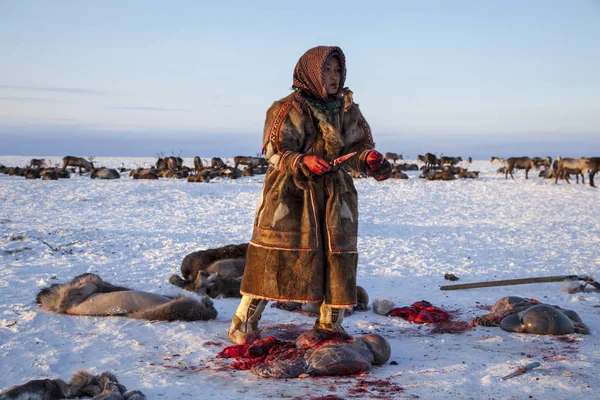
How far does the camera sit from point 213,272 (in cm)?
775

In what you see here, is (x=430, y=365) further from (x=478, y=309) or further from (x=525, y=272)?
(x=525, y=272)

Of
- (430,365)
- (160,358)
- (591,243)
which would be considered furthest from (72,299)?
(591,243)

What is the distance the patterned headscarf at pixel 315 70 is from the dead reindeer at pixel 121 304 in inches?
98.2

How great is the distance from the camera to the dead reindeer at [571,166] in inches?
1138

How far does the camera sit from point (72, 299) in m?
6.05

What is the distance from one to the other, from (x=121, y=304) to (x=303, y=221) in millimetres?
2394

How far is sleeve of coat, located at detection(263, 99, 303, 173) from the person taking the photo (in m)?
4.69

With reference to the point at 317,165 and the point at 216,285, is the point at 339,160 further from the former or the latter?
the point at 216,285

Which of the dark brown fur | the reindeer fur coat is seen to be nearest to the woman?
the reindeer fur coat

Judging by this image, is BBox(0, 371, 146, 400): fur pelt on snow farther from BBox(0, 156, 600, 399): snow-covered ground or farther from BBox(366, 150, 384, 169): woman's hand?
BBox(366, 150, 384, 169): woman's hand

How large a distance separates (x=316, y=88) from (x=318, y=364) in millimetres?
2111

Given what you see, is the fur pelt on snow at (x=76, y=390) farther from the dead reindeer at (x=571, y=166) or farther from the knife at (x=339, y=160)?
the dead reindeer at (x=571, y=166)

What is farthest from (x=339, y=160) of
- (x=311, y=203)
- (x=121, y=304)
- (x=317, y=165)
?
(x=121, y=304)

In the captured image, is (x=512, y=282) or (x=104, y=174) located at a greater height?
(x=104, y=174)
